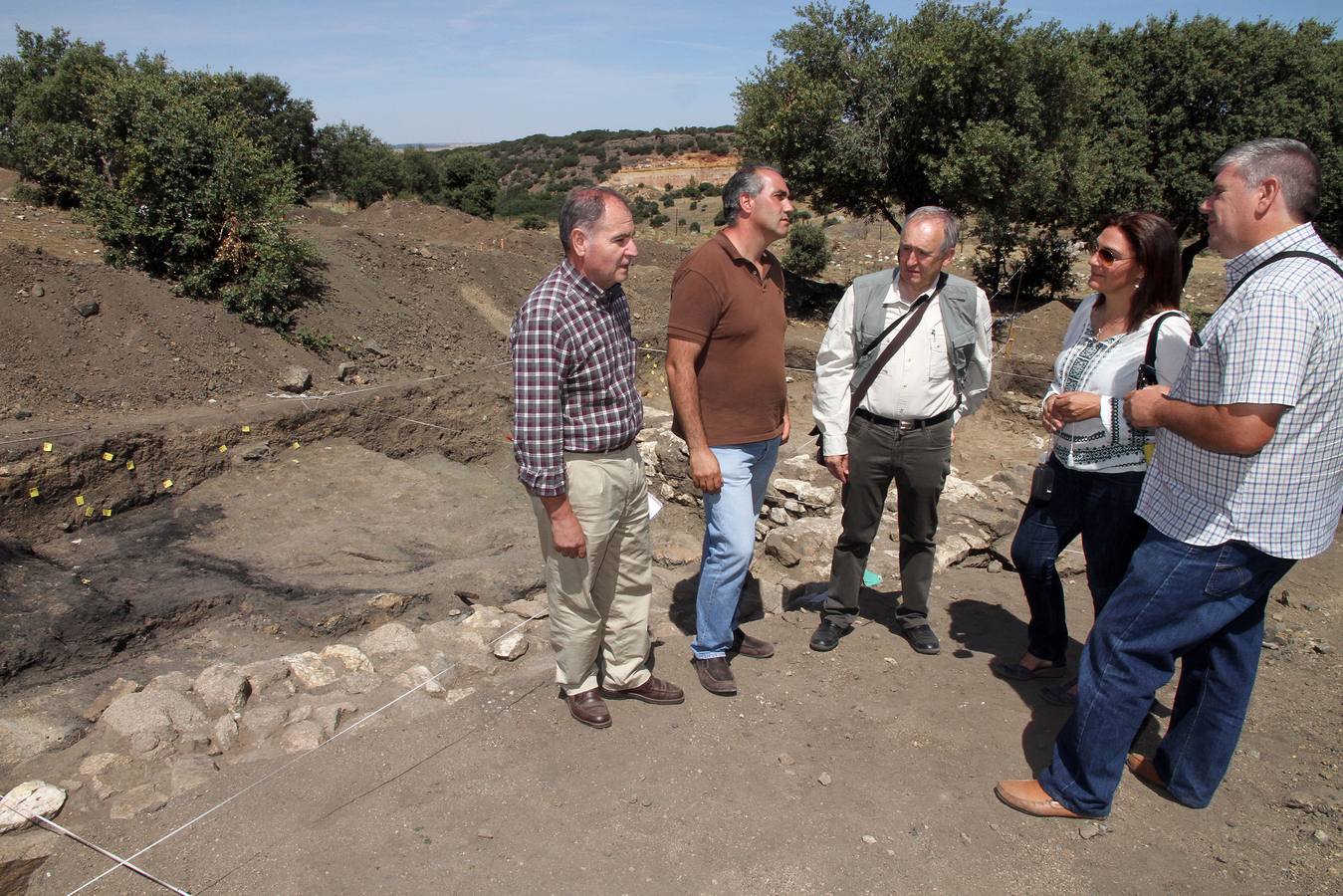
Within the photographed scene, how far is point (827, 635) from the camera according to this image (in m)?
3.94

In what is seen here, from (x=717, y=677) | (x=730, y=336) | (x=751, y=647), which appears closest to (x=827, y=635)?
(x=751, y=647)

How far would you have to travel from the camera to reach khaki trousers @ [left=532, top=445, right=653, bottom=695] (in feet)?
9.86

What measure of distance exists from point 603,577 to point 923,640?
1.67 meters

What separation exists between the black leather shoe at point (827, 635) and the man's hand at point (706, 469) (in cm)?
114

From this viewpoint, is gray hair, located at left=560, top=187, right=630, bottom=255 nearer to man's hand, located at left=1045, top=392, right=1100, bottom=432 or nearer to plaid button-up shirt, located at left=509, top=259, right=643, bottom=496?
plaid button-up shirt, located at left=509, top=259, right=643, bottom=496

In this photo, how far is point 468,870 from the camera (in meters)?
2.53

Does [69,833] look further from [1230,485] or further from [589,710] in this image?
[1230,485]

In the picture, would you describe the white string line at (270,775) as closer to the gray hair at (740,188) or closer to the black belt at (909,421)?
the black belt at (909,421)

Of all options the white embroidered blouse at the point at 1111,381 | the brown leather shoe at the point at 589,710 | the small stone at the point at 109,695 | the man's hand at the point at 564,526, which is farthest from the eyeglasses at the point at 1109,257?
the small stone at the point at 109,695

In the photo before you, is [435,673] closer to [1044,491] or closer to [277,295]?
[1044,491]

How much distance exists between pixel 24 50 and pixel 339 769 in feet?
94.1

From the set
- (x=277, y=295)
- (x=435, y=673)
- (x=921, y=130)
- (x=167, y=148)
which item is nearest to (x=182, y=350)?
(x=277, y=295)

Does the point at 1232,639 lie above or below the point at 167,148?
below

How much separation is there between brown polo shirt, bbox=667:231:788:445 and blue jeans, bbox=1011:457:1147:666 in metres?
1.20
